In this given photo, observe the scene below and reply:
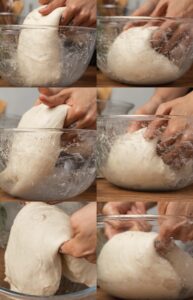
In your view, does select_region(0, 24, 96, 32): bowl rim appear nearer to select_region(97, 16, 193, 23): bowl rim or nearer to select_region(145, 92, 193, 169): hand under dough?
select_region(97, 16, 193, 23): bowl rim

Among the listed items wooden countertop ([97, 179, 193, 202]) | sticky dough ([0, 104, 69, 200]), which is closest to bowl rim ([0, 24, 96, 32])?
sticky dough ([0, 104, 69, 200])

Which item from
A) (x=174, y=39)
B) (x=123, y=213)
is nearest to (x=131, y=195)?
(x=123, y=213)

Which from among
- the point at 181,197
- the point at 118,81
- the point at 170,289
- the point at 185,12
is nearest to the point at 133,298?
the point at 170,289

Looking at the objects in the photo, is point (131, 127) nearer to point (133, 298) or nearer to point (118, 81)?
point (118, 81)

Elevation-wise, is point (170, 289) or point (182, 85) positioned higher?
point (182, 85)

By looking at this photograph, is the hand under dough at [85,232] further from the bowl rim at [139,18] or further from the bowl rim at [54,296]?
the bowl rim at [139,18]

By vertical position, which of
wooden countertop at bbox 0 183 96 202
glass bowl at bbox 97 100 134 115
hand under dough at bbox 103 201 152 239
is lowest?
hand under dough at bbox 103 201 152 239

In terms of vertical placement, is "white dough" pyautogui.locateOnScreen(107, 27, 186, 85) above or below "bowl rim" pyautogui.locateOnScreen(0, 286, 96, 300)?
above

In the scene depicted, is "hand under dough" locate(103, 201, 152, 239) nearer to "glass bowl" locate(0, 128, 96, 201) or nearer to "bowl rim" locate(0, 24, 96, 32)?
"glass bowl" locate(0, 128, 96, 201)
